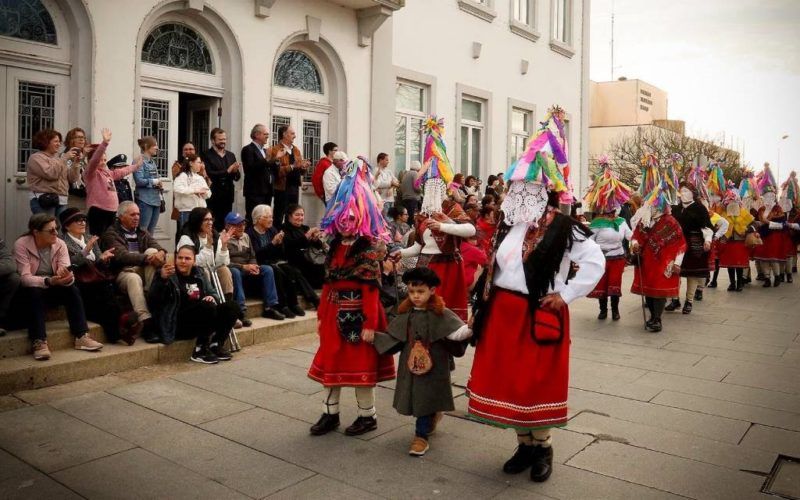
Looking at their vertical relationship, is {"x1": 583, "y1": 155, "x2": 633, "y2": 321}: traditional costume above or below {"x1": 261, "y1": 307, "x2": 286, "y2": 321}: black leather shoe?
above

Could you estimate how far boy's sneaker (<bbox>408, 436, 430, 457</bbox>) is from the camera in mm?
5020

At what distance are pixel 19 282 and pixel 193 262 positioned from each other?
169 centimetres

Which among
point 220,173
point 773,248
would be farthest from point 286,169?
point 773,248

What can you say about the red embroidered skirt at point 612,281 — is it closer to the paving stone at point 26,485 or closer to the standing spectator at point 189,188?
the standing spectator at point 189,188

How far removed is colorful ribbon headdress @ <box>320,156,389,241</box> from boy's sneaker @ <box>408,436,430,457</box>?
1527 mm

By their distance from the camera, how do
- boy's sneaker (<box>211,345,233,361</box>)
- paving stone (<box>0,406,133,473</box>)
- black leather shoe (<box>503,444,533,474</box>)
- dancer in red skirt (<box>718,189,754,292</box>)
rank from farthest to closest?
dancer in red skirt (<box>718,189,754,292</box>) < boy's sneaker (<box>211,345,233,361</box>) < paving stone (<box>0,406,133,473</box>) < black leather shoe (<box>503,444,533,474</box>)

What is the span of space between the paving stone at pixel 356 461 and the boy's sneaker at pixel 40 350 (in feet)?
6.78

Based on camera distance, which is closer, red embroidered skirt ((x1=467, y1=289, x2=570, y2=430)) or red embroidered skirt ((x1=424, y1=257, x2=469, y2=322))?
red embroidered skirt ((x1=467, y1=289, x2=570, y2=430))

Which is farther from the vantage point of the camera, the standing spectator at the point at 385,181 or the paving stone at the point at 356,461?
the standing spectator at the point at 385,181

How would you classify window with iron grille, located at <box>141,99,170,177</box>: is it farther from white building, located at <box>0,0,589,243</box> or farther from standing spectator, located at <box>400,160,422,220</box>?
standing spectator, located at <box>400,160,422,220</box>

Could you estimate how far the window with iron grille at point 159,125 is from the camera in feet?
33.9

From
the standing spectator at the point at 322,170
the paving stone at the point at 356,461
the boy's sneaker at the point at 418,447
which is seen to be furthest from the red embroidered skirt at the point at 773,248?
the paving stone at the point at 356,461

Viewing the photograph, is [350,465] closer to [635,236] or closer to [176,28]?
[635,236]

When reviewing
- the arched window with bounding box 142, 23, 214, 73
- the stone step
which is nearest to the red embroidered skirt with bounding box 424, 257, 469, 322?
the stone step
